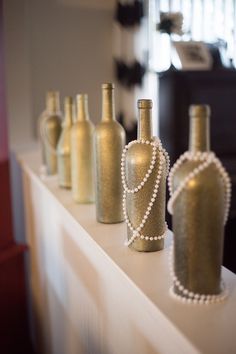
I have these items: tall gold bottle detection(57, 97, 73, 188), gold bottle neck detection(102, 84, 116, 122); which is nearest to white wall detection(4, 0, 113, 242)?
tall gold bottle detection(57, 97, 73, 188)

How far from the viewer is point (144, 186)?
2.92 feet

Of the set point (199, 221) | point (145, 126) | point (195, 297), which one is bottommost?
point (195, 297)

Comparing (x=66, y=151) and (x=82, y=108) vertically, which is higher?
(x=82, y=108)

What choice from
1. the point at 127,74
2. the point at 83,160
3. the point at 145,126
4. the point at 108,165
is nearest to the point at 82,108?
the point at 83,160

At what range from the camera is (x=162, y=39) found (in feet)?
10.1

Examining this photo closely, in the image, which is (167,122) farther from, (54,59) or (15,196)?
(15,196)

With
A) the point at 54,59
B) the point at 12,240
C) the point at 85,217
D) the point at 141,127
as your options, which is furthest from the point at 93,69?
the point at 141,127

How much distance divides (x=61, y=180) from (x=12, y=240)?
0.69 m

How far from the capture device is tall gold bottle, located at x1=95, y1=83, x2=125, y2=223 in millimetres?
1117

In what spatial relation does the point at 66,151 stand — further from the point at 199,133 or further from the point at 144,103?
the point at 199,133

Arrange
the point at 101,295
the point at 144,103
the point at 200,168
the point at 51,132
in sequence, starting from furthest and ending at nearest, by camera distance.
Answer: the point at 51,132 < the point at 101,295 < the point at 144,103 < the point at 200,168

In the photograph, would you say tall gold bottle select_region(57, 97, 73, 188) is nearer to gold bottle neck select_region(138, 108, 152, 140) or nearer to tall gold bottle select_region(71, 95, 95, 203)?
tall gold bottle select_region(71, 95, 95, 203)

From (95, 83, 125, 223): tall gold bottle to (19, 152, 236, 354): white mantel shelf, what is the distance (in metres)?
0.04

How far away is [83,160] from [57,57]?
1.51 meters
